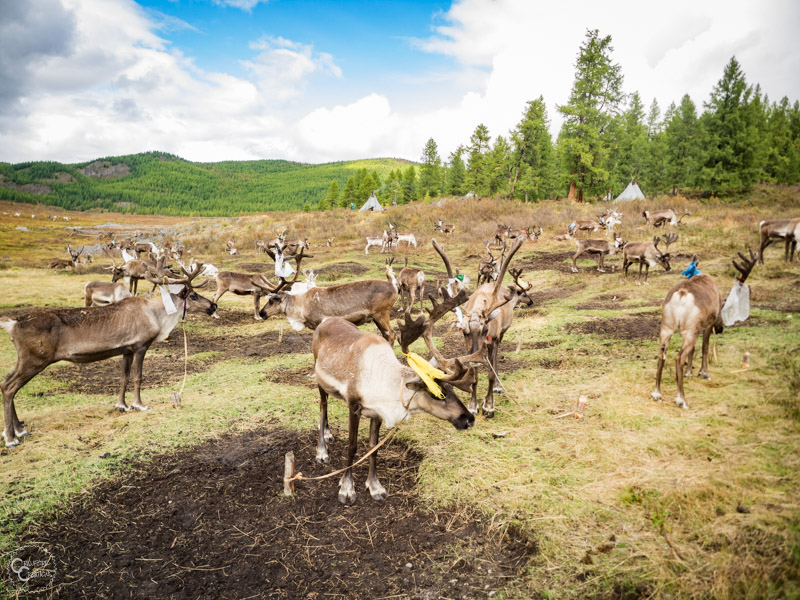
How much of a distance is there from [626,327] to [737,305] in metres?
3.93

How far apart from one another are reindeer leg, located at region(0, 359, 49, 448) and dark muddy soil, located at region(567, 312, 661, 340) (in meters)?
12.4

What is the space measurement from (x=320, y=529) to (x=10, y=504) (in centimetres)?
390

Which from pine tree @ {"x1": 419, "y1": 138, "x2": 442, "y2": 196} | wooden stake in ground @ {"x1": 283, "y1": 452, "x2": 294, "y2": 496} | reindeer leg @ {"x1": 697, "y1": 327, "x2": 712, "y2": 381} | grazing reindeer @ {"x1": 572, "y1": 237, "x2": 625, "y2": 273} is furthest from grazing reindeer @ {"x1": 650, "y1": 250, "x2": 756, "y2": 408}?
pine tree @ {"x1": 419, "y1": 138, "x2": 442, "y2": 196}

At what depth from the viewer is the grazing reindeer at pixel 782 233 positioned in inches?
672

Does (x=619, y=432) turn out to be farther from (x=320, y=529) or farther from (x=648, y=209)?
(x=648, y=209)

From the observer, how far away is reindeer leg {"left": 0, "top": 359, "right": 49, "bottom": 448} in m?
6.48

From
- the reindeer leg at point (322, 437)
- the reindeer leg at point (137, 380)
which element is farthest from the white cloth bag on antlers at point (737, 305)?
the reindeer leg at point (137, 380)

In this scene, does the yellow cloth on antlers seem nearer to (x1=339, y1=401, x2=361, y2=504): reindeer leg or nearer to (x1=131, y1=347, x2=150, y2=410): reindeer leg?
(x1=339, y1=401, x2=361, y2=504): reindeer leg

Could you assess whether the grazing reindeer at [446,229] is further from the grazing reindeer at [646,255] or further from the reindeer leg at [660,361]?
the reindeer leg at [660,361]

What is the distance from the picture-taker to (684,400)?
6676 mm

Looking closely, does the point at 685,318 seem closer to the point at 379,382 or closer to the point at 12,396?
the point at 379,382

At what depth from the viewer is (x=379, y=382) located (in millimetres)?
4930

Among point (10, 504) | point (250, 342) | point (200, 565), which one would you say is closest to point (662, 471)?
point (200, 565)

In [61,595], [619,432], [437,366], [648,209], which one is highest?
[648,209]
